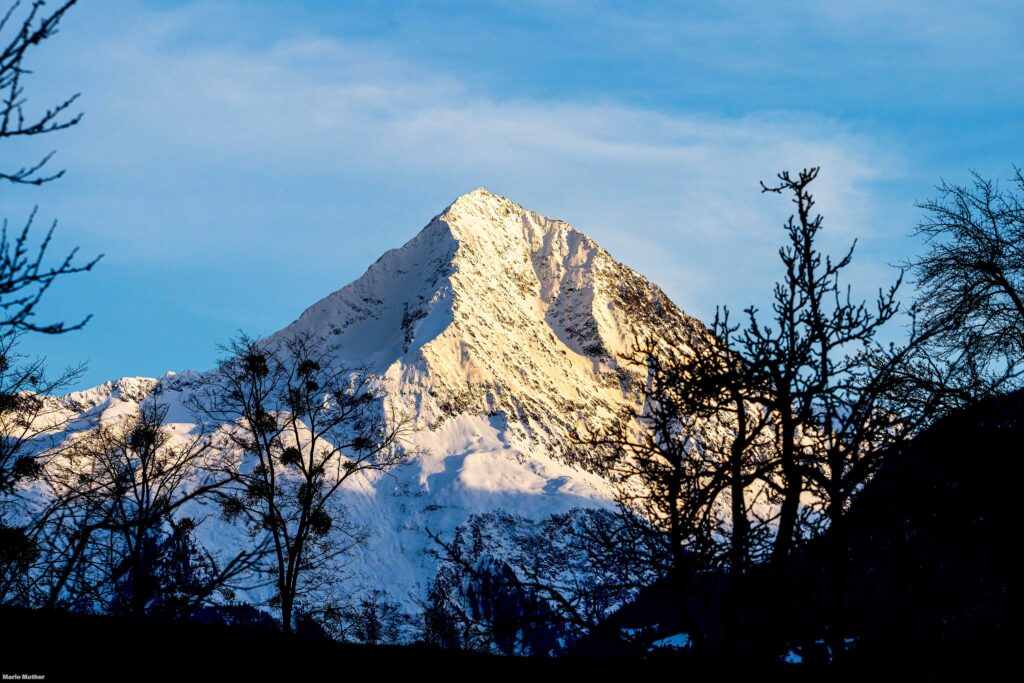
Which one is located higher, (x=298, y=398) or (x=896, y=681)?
(x=298, y=398)

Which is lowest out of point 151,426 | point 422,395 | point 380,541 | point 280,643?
point 280,643

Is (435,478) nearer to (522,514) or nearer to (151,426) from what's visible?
(522,514)

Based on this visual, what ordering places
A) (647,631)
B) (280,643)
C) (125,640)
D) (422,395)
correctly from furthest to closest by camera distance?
1. (422,395)
2. (647,631)
3. (280,643)
4. (125,640)

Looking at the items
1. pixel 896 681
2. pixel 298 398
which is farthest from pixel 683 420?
pixel 298 398

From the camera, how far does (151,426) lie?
83.4ft

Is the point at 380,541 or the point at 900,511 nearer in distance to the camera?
the point at 900,511

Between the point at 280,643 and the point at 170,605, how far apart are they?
112 centimetres

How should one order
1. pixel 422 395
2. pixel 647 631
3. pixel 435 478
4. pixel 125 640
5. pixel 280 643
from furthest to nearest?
pixel 422 395 → pixel 435 478 → pixel 647 631 → pixel 280 643 → pixel 125 640

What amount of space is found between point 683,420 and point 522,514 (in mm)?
163502

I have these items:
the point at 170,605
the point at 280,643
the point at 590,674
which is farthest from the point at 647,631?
the point at 170,605

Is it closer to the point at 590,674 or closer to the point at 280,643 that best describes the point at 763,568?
the point at 590,674

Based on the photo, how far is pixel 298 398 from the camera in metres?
24.7

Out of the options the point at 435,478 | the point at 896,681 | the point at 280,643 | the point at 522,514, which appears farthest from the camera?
the point at 435,478

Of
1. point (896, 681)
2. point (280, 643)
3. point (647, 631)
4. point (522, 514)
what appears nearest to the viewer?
point (280, 643)
